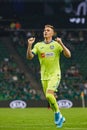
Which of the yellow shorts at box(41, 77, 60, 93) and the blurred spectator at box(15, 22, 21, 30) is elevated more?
the yellow shorts at box(41, 77, 60, 93)

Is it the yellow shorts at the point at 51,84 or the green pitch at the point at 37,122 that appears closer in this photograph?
the green pitch at the point at 37,122

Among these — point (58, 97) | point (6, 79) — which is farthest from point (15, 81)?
point (58, 97)

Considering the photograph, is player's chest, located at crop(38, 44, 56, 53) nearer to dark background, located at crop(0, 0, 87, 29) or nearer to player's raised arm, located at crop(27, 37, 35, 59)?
player's raised arm, located at crop(27, 37, 35, 59)

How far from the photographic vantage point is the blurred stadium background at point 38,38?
118 feet

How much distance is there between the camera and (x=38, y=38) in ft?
135

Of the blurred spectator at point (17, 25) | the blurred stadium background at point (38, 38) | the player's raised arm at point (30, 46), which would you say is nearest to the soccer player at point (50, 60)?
the player's raised arm at point (30, 46)

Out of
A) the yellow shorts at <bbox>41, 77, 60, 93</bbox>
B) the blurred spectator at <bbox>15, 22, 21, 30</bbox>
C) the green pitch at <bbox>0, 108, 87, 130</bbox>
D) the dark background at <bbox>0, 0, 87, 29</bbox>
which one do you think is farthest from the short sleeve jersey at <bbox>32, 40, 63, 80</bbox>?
the blurred spectator at <bbox>15, 22, 21, 30</bbox>

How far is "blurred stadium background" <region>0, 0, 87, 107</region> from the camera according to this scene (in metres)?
36.0

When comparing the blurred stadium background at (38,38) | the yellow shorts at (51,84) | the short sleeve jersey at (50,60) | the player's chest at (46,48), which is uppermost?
the player's chest at (46,48)

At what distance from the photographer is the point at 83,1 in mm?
35594

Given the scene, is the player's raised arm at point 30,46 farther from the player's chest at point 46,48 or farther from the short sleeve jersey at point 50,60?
the player's chest at point 46,48

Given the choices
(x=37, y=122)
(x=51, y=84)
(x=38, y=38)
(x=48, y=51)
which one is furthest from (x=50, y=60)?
(x=38, y=38)

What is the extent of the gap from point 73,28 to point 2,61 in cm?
774

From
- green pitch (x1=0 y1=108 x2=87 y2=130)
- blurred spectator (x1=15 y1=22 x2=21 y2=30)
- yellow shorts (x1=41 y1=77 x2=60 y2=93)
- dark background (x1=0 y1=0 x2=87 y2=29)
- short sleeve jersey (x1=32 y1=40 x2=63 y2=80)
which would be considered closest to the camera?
green pitch (x1=0 y1=108 x2=87 y2=130)
